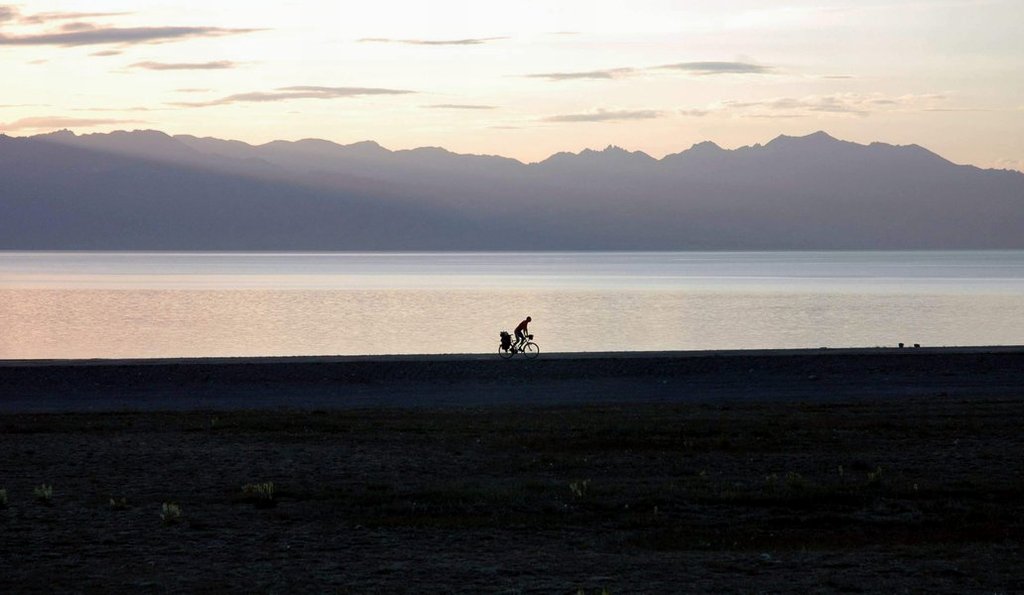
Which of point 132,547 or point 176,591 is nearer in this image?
point 176,591

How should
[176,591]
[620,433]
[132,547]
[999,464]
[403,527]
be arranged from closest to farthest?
[176,591] → [132,547] → [403,527] → [999,464] → [620,433]

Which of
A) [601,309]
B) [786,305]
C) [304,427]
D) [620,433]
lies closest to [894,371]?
[620,433]

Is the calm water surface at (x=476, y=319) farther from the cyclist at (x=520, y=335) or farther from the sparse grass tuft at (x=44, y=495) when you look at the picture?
the sparse grass tuft at (x=44, y=495)

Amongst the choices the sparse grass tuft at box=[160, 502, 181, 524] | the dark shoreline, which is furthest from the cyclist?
the sparse grass tuft at box=[160, 502, 181, 524]

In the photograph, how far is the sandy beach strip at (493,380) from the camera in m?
31.3

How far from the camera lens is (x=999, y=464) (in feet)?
62.1

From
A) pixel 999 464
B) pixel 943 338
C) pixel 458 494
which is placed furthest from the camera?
pixel 943 338

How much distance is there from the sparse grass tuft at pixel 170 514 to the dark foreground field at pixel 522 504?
0.73ft

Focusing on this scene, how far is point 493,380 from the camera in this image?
35688 mm

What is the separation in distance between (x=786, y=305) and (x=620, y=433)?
7988 cm

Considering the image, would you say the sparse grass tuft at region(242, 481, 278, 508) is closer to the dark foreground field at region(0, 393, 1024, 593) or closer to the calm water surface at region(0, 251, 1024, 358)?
the dark foreground field at region(0, 393, 1024, 593)

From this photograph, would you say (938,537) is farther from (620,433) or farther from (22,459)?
(22,459)

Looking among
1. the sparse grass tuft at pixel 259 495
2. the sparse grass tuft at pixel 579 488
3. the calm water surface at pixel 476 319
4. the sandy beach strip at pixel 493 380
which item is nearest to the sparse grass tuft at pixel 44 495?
the sparse grass tuft at pixel 259 495

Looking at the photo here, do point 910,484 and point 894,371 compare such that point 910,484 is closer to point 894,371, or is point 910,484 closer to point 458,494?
point 458,494
